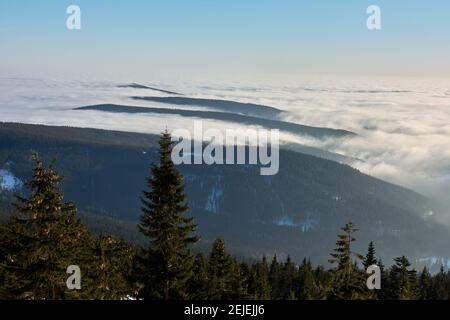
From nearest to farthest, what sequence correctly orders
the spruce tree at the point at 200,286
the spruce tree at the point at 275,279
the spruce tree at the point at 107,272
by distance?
the spruce tree at the point at 107,272 → the spruce tree at the point at 200,286 → the spruce tree at the point at 275,279

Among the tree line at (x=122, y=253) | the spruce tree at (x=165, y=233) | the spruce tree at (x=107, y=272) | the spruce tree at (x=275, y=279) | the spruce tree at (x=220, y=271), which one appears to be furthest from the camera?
the spruce tree at (x=275, y=279)

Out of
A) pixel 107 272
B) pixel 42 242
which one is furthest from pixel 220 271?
pixel 42 242

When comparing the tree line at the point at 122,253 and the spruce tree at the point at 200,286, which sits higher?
the tree line at the point at 122,253

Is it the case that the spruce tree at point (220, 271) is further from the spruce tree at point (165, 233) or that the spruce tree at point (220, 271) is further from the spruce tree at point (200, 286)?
the spruce tree at point (165, 233)

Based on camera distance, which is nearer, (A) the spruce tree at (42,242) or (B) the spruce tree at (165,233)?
(A) the spruce tree at (42,242)

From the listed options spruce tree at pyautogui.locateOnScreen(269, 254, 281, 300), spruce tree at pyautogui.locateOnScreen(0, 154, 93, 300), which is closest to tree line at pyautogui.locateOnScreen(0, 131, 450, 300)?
spruce tree at pyautogui.locateOnScreen(0, 154, 93, 300)

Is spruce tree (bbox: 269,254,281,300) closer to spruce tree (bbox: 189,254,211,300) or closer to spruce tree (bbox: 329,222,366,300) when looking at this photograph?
spruce tree (bbox: 189,254,211,300)

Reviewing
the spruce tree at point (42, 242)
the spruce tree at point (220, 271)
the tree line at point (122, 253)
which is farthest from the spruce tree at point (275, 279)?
the spruce tree at point (42, 242)
